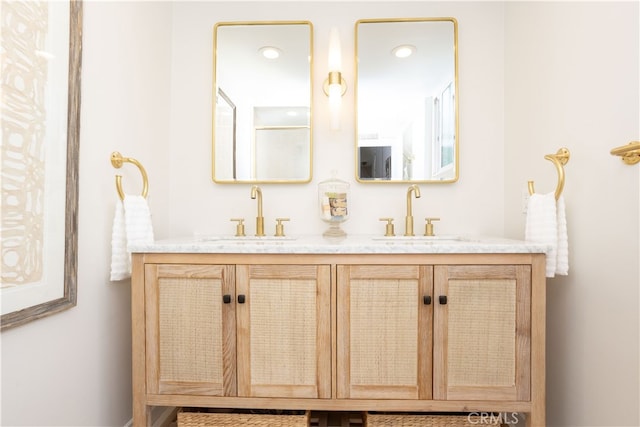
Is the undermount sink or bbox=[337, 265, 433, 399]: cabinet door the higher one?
the undermount sink

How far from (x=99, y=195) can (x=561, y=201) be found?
1.66 m

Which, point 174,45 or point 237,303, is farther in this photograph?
point 174,45

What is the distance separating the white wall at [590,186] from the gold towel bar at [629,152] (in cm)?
2

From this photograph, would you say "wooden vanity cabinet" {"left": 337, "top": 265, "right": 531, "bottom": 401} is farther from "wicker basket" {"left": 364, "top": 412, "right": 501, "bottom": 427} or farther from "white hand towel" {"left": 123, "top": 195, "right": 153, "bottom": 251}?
"white hand towel" {"left": 123, "top": 195, "right": 153, "bottom": 251}

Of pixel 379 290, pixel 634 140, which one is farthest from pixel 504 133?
pixel 379 290

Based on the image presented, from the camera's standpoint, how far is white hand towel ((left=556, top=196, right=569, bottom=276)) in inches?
45.1

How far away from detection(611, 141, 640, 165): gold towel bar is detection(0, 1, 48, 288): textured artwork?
1.65 meters

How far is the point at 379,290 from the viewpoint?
1.15 m

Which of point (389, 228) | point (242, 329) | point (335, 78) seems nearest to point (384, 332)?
point (242, 329)

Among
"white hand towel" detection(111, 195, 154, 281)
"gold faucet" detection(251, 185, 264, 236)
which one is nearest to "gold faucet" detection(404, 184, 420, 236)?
"gold faucet" detection(251, 185, 264, 236)

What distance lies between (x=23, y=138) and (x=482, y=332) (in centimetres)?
150

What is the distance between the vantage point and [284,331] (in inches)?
45.8

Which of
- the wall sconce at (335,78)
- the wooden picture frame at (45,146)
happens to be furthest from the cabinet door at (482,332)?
the wooden picture frame at (45,146)

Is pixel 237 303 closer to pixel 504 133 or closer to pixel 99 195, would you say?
pixel 99 195
